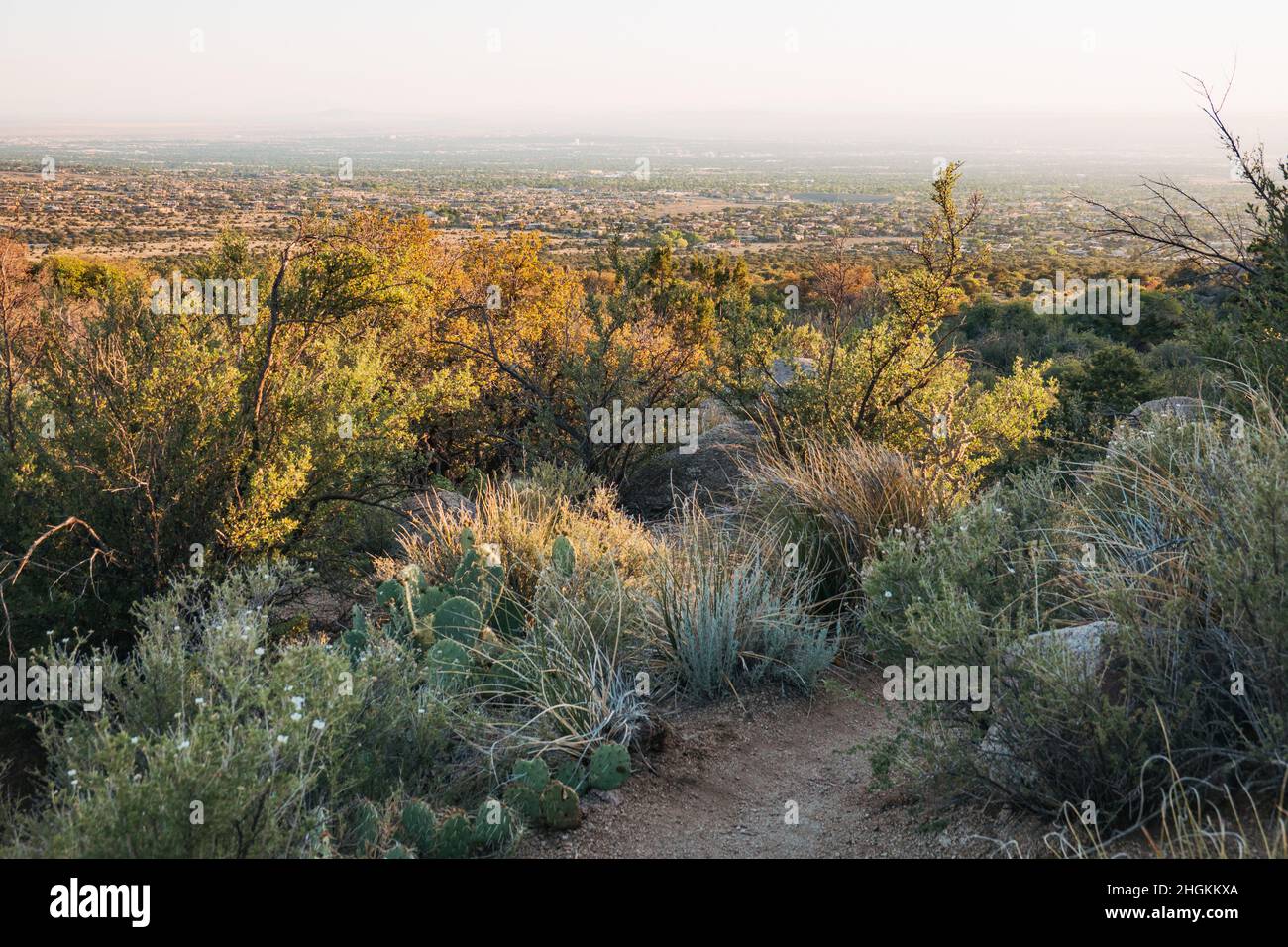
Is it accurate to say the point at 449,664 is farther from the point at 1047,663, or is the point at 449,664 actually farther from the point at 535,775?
the point at 1047,663

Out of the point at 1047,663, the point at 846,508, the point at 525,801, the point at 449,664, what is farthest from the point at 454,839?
the point at 846,508

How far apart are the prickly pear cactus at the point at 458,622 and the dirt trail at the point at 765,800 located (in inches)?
45.5

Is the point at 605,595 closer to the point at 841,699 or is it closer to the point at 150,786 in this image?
the point at 841,699

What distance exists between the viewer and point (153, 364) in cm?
636

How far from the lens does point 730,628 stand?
5.40 meters

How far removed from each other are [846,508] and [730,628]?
5.57 feet

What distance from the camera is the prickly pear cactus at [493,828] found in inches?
143

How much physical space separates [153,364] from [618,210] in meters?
78.9

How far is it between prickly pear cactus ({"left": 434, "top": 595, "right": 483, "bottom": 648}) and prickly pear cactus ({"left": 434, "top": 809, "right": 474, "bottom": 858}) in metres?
1.73

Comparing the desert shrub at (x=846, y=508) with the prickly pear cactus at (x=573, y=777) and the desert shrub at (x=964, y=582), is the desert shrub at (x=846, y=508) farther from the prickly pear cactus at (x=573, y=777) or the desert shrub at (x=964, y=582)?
the prickly pear cactus at (x=573, y=777)

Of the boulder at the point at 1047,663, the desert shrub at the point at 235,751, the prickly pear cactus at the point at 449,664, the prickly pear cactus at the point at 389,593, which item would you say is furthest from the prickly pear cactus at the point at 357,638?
the boulder at the point at 1047,663

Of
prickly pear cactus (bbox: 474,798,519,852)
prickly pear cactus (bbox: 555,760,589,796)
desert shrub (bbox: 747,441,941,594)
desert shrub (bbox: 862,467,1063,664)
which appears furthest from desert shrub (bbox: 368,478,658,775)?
desert shrub (bbox: 862,467,1063,664)
